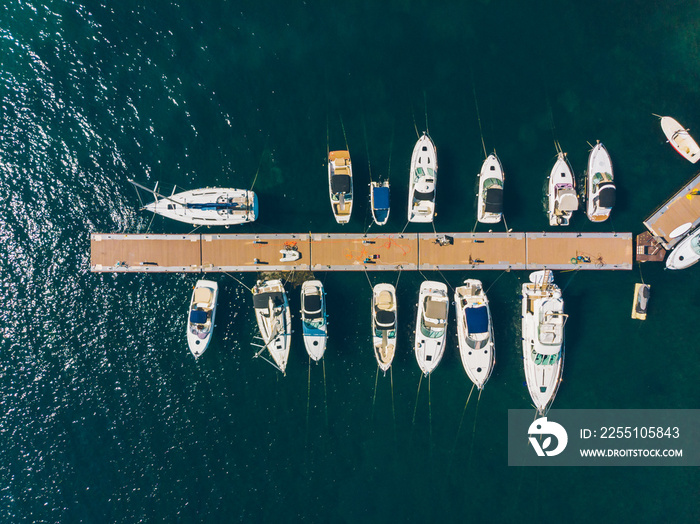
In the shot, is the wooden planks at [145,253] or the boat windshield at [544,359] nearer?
the boat windshield at [544,359]

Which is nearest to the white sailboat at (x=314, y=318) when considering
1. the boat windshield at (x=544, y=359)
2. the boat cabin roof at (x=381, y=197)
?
the boat cabin roof at (x=381, y=197)

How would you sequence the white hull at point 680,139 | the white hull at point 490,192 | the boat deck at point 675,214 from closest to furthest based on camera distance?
the white hull at point 490,192
the white hull at point 680,139
the boat deck at point 675,214

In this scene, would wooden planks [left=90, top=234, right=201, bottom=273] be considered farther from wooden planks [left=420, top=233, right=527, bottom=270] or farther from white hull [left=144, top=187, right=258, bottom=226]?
wooden planks [left=420, top=233, right=527, bottom=270]

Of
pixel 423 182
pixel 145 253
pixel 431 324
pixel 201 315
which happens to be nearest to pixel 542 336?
pixel 431 324

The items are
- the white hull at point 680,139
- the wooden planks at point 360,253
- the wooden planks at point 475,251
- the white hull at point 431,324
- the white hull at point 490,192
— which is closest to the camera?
the white hull at point 490,192

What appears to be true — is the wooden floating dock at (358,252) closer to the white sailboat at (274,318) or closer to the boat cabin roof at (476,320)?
the white sailboat at (274,318)

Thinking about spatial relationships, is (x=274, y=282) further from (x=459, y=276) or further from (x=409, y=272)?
(x=459, y=276)

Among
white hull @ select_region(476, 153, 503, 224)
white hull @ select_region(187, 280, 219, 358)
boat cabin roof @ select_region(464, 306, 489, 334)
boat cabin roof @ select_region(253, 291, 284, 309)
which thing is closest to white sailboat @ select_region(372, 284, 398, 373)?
boat cabin roof @ select_region(464, 306, 489, 334)

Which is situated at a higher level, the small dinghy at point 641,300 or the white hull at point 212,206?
the white hull at point 212,206

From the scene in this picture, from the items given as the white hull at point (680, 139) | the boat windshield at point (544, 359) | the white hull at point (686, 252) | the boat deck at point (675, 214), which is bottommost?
the boat windshield at point (544, 359)
